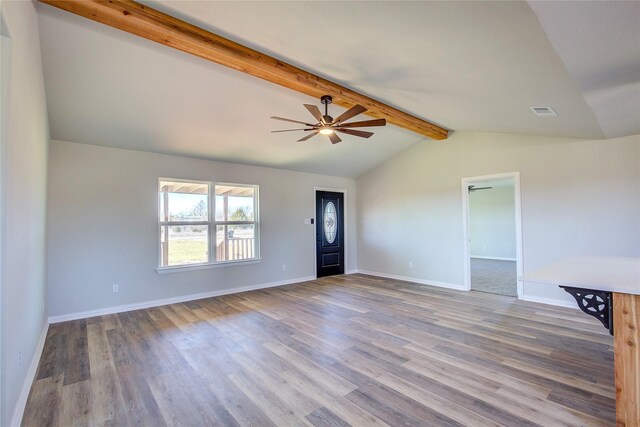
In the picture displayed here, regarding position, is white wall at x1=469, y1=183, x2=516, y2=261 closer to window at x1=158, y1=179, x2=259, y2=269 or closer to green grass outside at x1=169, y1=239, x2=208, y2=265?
window at x1=158, y1=179, x2=259, y2=269

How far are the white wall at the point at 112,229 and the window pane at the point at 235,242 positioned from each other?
0.81 feet

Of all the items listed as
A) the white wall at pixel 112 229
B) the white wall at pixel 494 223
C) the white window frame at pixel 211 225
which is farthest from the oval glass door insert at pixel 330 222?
the white wall at pixel 494 223

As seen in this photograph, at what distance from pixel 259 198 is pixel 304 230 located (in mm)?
1326

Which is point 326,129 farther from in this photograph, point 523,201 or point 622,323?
point 523,201

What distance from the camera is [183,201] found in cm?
511

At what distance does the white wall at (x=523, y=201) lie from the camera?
159 inches

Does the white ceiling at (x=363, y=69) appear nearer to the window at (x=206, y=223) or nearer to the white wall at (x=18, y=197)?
the white wall at (x=18, y=197)

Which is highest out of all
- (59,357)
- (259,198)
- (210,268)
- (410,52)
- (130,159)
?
(410,52)

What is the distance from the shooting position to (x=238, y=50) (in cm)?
275

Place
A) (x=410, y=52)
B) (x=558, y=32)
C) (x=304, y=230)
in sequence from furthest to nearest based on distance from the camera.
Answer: (x=304, y=230) < (x=410, y=52) < (x=558, y=32)

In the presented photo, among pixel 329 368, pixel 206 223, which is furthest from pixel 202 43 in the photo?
pixel 206 223

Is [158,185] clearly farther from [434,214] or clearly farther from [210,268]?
[434,214]

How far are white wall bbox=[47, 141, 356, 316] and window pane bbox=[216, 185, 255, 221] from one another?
206 mm

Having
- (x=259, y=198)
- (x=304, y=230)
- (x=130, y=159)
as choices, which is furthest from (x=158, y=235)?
(x=304, y=230)
